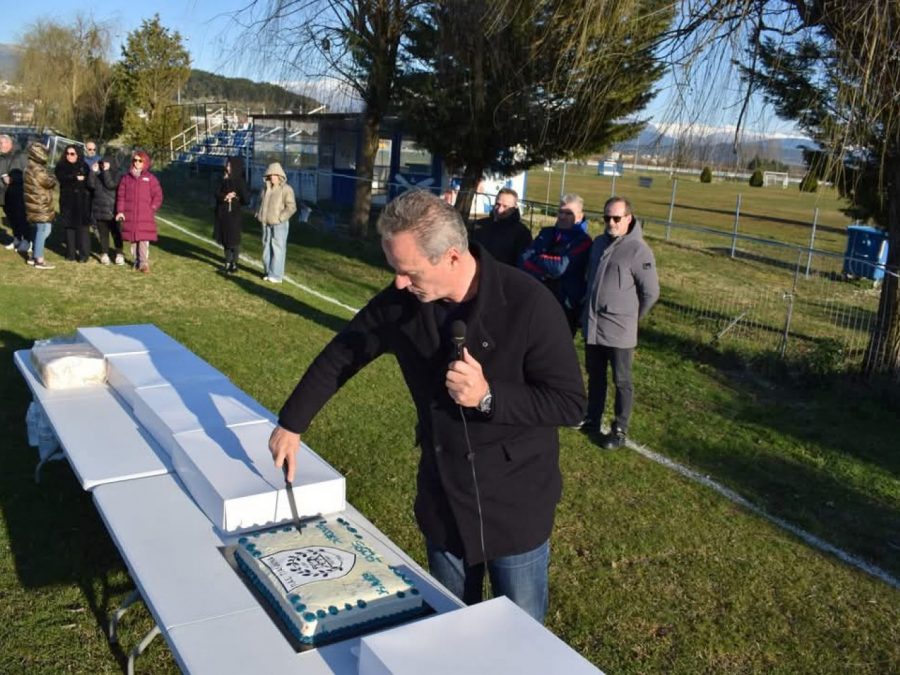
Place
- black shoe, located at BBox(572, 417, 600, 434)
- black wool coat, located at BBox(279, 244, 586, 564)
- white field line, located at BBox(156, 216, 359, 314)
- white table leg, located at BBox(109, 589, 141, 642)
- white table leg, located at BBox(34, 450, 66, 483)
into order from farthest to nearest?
white field line, located at BBox(156, 216, 359, 314)
black shoe, located at BBox(572, 417, 600, 434)
white table leg, located at BBox(34, 450, 66, 483)
white table leg, located at BBox(109, 589, 141, 642)
black wool coat, located at BBox(279, 244, 586, 564)

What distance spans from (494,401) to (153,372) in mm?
3069

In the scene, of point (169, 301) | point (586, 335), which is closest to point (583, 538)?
point (586, 335)

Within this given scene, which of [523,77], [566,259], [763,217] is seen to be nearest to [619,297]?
[566,259]

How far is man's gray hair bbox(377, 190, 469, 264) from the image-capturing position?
2.48m

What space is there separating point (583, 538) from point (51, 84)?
44847mm

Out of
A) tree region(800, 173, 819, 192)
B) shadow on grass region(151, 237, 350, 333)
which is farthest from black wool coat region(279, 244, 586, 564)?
shadow on grass region(151, 237, 350, 333)

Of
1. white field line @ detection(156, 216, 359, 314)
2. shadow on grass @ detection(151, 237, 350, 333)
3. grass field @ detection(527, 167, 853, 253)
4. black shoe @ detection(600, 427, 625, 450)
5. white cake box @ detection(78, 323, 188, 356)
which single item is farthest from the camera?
grass field @ detection(527, 167, 853, 253)

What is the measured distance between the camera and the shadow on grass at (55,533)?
423 cm

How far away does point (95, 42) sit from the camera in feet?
138

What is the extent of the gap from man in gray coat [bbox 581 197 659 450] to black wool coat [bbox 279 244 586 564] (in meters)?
3.66

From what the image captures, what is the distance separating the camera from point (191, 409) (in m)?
4.26

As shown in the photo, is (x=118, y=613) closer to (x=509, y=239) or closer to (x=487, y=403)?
(x=487, y=403)

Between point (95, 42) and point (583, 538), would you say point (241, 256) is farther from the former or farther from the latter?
point (95, 42)

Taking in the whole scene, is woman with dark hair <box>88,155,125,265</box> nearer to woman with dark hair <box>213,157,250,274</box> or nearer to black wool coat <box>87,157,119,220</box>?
black wool coat <box>87,157,119,220</box>
